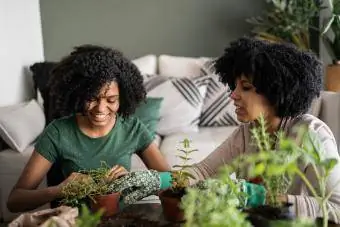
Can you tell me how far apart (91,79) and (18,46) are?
1.94 m

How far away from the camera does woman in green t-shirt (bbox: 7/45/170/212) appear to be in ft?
5.72

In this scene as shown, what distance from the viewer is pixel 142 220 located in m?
1.34

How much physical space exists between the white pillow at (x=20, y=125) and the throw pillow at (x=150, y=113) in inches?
25.2

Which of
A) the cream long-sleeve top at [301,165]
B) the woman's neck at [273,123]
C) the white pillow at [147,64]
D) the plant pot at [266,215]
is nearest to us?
the plant pot at [266,215]

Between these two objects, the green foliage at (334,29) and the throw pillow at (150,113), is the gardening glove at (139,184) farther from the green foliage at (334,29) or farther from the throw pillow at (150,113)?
the green foliage at (334,29)

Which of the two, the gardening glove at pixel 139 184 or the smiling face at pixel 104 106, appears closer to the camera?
the gardening glove at pixel 139 184

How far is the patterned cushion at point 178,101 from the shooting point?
3328 millimetres

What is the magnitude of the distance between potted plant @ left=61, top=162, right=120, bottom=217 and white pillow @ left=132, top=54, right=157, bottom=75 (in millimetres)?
2356

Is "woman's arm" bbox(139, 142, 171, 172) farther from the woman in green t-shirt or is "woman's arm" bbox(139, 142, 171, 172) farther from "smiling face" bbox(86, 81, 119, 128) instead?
"smiling face" bbox(86, 81, 119, 128)

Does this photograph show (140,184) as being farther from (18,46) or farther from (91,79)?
(18,46)

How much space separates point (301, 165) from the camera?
4.52 ft

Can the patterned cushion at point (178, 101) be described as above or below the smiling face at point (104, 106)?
below

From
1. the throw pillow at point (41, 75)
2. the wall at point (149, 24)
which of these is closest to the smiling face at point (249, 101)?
the throw pillow at point (41, 75)

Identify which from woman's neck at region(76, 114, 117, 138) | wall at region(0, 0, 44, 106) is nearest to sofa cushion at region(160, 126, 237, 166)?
woman's neck at region(76, 114, 117, 138)
